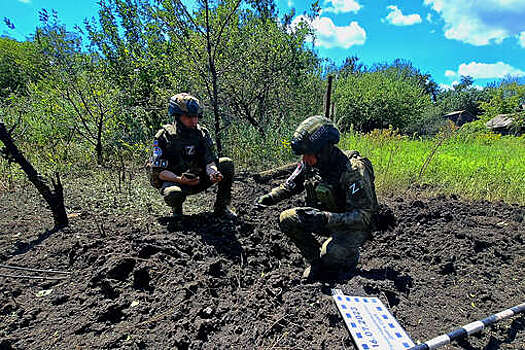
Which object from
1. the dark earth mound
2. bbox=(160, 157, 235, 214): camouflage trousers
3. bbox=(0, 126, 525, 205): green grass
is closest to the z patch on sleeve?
the dark earth mound

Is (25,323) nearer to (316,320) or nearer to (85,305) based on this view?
(85,305)

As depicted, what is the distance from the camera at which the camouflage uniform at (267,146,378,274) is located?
212 centimetres

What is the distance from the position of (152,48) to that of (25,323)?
20.4ft

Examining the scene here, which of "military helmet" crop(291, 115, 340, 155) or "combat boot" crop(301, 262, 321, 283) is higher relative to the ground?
"military helmet" crop(291, 115, 340, 155)

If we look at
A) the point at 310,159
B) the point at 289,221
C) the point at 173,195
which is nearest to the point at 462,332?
the point at 289,221

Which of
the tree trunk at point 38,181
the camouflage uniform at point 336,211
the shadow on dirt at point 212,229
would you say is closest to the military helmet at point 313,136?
the camouflage uniform at point 336,211

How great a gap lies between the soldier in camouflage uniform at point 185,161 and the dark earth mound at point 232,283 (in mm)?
335

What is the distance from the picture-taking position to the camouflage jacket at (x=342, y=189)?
2.11 m

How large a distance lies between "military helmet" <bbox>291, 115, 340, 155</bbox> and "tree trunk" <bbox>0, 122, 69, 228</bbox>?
94.8 inches

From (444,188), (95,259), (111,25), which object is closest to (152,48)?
(111,25)

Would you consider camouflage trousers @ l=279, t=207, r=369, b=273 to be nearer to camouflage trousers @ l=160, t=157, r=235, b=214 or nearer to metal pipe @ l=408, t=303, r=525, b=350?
metal pipe @ l=408, t=303, r=525, b=350

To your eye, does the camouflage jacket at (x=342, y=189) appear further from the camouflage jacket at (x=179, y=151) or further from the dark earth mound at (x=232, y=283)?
the camouflage jacket at (x=179, y=151)

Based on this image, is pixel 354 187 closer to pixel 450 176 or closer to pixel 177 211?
pixel 177 211

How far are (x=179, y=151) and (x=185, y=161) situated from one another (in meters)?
0.14
